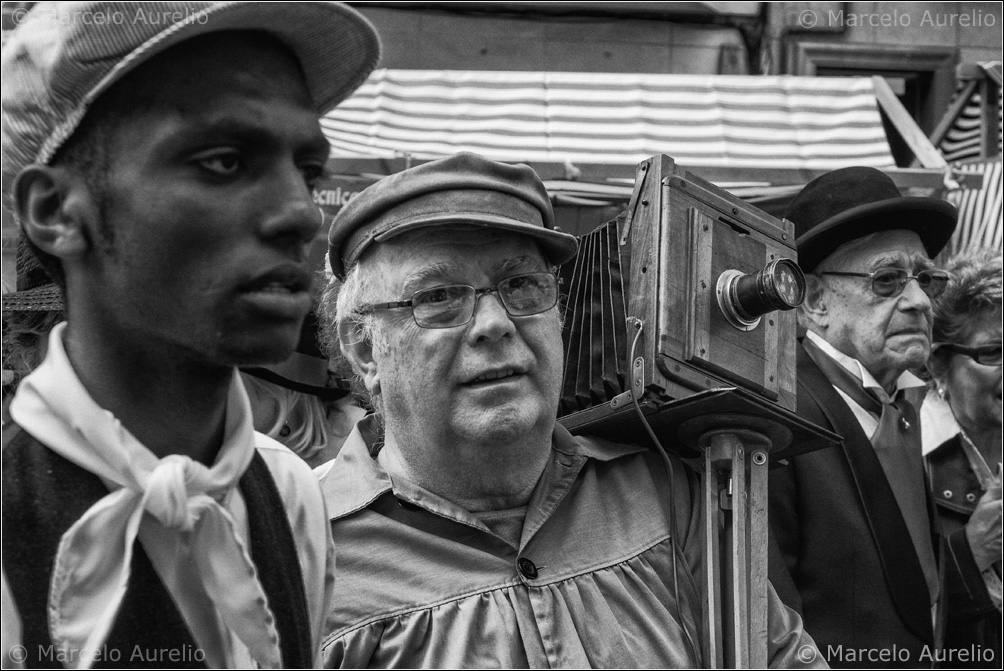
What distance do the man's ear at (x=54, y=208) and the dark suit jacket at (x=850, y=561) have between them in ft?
6.81

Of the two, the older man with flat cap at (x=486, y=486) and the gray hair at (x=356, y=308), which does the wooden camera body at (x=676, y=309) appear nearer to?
the older man with flat cap at (x=486, y=486)

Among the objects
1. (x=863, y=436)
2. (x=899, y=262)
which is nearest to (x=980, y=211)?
(x=899, y=262)

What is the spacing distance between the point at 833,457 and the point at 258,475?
201 cm

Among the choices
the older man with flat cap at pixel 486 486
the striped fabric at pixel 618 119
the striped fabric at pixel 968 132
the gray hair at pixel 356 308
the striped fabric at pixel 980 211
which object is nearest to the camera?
the older man with flat cap at pixel 486 486

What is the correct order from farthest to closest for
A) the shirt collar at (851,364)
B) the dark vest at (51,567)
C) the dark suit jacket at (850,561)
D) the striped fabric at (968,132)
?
the striped fabric at (968,132) → the shirt collar at (851,364) → the dark suit jacket at (850,561) → the dark vest at (51,567)

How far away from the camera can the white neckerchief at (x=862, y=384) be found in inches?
155

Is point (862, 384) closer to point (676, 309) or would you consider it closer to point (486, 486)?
point (676, 309)

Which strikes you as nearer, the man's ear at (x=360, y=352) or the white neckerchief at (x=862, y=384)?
the man's ear at (x=360, y=352)

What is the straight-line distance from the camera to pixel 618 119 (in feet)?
21.6

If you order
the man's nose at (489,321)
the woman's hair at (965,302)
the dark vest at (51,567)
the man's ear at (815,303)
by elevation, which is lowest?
the dark vest at (51,567)

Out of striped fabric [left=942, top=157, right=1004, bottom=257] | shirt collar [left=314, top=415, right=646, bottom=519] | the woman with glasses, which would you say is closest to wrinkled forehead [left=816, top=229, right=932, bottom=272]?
the woman with glasses

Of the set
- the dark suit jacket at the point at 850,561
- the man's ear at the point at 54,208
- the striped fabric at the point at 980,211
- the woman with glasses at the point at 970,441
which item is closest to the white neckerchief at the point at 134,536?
the man's ear at the point at 54,208

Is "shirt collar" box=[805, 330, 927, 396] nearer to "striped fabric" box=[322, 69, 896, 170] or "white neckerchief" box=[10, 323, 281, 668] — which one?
"striped fabric" box=[322, 69, 896, 170]

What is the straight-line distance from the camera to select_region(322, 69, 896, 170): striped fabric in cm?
625
